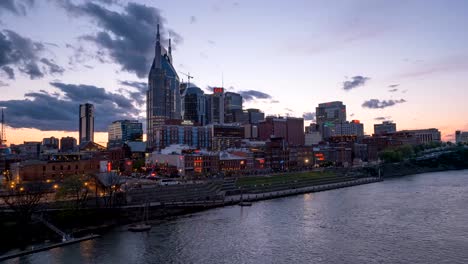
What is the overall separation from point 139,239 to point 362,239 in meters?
30.8

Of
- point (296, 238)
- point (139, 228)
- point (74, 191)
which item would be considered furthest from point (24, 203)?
point (296, 238)

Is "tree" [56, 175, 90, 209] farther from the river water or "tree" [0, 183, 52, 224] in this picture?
the river water

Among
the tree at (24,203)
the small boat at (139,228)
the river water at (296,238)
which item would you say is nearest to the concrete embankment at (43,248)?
the river water at (296,238)

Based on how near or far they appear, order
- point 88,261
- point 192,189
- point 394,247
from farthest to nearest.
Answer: point 192,189
point 394,247
point 88,261

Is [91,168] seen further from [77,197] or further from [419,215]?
[419,215]

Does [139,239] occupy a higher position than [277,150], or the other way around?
[277,150]

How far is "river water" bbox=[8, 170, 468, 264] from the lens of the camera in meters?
47.2

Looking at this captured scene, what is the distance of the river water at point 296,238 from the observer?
47156 mm

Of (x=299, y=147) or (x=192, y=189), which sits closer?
(x=192, y=189)

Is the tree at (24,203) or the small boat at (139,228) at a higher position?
the tree at (24,203)

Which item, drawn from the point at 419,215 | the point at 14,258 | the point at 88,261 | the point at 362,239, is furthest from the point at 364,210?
the point at 14,258

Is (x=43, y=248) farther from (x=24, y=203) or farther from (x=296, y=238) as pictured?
(x=296, y=238)

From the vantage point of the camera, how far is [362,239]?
5466 centimetres

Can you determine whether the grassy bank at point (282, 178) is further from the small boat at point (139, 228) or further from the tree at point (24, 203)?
the tree at point (24, 203)
